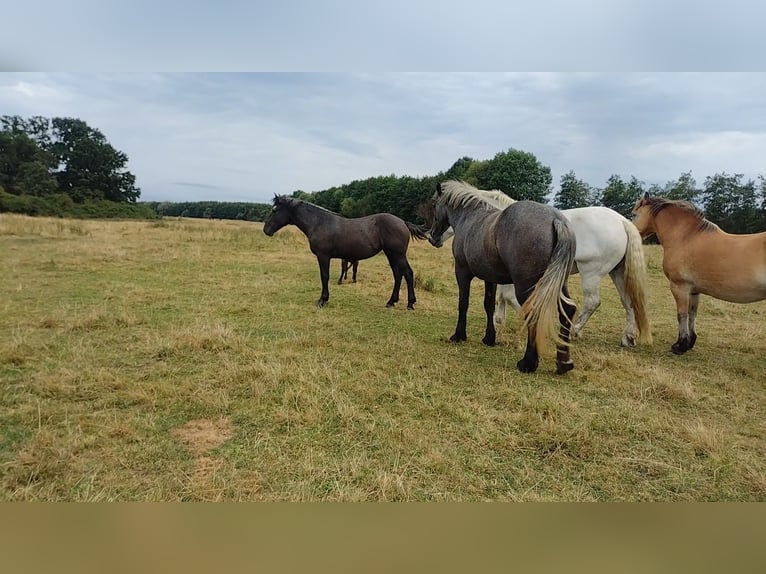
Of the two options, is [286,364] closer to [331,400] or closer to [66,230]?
[331,400]

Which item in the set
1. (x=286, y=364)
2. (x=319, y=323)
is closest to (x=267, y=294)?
(x=319, y=323)

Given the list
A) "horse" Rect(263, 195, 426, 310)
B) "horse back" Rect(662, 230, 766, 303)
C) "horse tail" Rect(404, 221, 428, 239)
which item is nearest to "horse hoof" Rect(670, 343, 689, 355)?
"horse back" Rect(662, 230, 766, 303)

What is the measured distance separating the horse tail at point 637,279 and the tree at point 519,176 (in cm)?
447

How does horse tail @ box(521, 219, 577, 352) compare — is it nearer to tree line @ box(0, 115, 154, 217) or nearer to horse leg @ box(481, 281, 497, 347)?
horse leg @ box(481, 281, 497, 347)

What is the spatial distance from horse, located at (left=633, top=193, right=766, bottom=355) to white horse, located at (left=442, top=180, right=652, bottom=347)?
366 mm

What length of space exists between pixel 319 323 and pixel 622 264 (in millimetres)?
4232

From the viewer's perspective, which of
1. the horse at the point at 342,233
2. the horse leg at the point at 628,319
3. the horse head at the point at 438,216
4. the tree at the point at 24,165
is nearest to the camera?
the horse leg at the point at 628,319

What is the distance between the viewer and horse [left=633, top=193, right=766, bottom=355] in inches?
159

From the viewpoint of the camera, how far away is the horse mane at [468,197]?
4.82 meters

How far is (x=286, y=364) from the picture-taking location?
3.66m

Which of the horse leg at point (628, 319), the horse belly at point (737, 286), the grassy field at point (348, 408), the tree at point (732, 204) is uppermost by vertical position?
the tree at point (732, 204)

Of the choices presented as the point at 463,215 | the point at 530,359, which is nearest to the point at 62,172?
the point at 463,215

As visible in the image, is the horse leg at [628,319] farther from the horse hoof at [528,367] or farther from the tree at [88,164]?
the tree at [88,164]

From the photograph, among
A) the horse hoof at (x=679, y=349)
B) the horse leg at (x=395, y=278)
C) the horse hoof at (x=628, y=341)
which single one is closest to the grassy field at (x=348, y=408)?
the horse hoof at (x=679, y=349)
